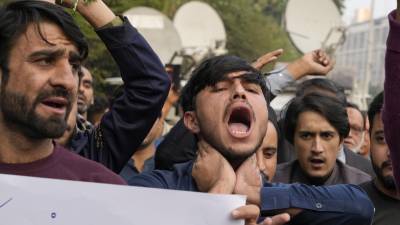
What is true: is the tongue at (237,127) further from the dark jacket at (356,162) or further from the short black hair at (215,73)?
the dark jacket at (356,162)

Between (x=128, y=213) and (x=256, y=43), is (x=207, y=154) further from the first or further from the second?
(x=256, y=43)

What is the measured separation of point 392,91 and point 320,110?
110 inches

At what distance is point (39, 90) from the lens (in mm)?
2871

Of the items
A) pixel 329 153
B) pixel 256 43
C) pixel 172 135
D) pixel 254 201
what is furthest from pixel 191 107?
pixel 256 43

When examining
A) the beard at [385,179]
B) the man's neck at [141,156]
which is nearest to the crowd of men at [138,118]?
the beard at [385,179]

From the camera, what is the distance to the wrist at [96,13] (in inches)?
134

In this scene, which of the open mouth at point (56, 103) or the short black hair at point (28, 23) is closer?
the open mouth at point (56, 103)

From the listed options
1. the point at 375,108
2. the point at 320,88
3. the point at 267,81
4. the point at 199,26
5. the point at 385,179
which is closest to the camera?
the point at 267,81

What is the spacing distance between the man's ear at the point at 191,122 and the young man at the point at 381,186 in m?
1.07

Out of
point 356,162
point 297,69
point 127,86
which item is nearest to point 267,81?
point 127,86

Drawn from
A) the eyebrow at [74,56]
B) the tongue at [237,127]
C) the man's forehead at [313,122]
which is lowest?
the man's forehead at [313,122]

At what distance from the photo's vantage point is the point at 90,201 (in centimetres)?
273

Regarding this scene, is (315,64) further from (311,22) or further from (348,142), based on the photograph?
(311,22)

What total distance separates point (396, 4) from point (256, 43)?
122ft
